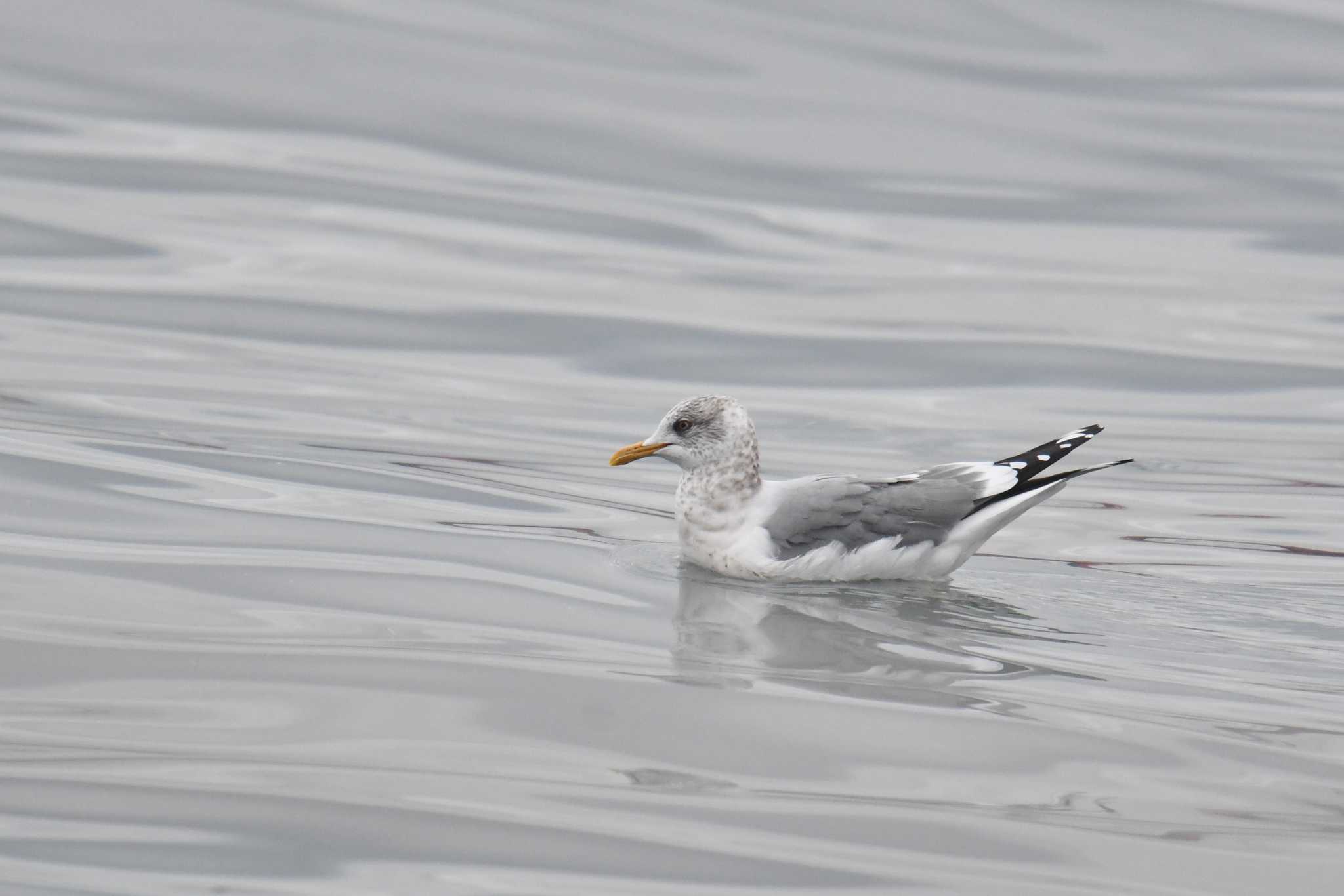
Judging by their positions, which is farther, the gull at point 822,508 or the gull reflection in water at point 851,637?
the gull at point 822,508

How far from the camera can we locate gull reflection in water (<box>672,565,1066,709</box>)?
240 inches

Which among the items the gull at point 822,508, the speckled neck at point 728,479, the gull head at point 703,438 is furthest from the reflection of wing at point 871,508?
the gull head at point 703,438

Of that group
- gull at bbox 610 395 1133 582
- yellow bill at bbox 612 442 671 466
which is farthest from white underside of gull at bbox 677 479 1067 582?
yellow bill at bbox 612 442 671 466

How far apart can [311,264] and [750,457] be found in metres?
7.08

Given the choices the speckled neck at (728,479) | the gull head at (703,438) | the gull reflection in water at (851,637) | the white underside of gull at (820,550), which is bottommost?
the gull reflection in water at (851,637)

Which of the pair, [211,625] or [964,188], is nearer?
[211,625]

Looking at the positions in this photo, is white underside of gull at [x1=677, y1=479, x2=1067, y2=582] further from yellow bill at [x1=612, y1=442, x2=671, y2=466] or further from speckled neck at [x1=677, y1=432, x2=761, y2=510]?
yellow bill at [x1=612, y1=442, x2=671, y2=466]

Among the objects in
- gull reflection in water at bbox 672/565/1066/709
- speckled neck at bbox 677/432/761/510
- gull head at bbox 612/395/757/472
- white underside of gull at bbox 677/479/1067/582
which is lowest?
gull reflection in water at bbox 672/565/1066/709

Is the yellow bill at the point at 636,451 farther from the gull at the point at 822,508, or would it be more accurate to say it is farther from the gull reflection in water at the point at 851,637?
the gull reflection in water at the point at 851,637

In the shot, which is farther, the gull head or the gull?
the gull head

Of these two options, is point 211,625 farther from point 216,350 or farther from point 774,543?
point 216,350

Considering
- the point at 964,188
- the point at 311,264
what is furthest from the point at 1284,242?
the point at 311,264

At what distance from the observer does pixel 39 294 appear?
13273mm

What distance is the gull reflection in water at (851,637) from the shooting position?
6105 mm
